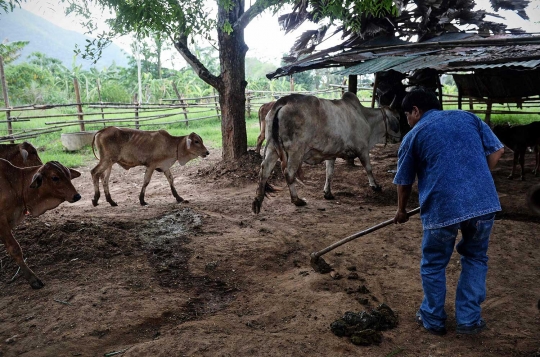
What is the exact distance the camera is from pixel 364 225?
19.3ft

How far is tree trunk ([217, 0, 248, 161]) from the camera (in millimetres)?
9203

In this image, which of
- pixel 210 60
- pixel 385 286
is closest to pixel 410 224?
pixel 385 286

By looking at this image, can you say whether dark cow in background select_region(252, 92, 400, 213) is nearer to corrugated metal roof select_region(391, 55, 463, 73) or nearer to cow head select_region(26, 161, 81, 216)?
corrugated metal roof select_region(391, 55, 463, 73)

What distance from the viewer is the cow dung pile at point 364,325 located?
3182mm

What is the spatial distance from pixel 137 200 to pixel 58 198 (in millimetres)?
3373

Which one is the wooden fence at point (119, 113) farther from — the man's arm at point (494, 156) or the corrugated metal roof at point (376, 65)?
the man's arm at point (494, 156)

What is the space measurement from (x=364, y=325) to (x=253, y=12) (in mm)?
6882

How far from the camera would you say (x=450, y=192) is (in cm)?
302

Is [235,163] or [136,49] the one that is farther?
[136,49]

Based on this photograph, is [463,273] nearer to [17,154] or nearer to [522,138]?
[522,138]

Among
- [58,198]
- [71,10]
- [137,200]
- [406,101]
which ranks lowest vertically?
[137,200]

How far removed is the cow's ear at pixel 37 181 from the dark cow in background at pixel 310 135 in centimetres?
310

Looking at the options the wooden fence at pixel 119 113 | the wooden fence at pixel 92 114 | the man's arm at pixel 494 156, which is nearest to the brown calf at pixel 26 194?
the man's arm at pixel 494 156

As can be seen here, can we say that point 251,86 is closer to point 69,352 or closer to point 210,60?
point 210,60
